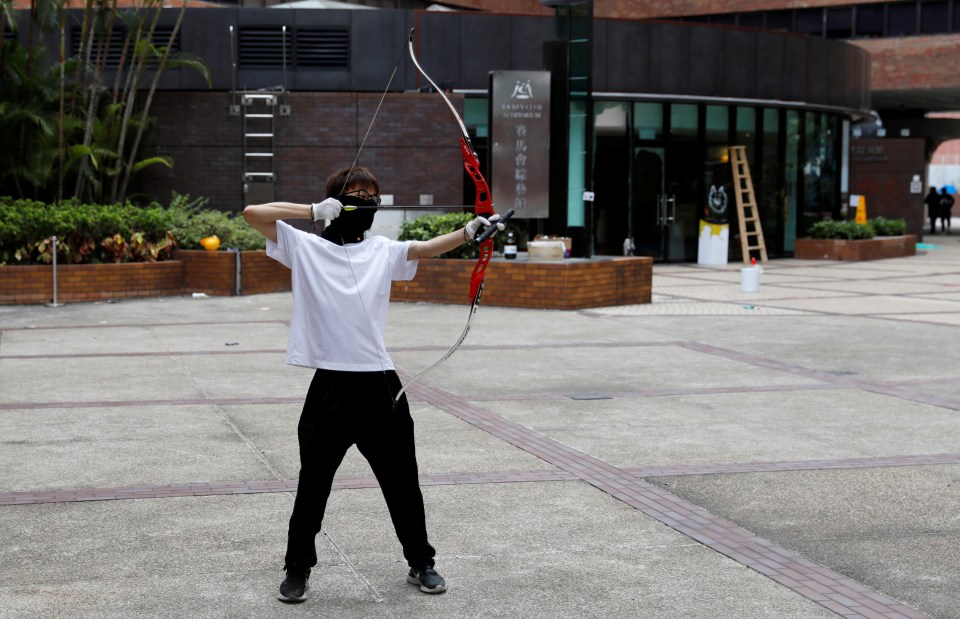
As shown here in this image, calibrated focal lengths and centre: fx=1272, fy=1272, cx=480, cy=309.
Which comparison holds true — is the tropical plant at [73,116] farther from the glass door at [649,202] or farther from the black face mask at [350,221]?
the black face mask at [350,221]

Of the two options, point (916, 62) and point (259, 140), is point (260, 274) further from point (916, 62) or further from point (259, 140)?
point (916, 62)

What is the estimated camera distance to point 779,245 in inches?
1207

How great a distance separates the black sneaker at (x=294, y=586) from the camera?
16.9 ft

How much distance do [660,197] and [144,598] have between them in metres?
23.8

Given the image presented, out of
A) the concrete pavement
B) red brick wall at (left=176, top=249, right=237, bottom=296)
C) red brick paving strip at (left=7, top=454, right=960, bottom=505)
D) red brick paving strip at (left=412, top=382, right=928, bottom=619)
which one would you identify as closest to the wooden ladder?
red brick wall at (left=176, top=249, right=237, bottom=296)

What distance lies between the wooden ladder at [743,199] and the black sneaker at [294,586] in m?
24.5

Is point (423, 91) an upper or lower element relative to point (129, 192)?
upper

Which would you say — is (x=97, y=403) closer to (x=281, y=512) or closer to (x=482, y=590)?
(x=281, y=512)

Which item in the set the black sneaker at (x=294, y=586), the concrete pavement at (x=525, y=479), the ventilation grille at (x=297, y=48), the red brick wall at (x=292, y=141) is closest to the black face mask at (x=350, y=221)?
the black sneaker at (x=294, y=586)

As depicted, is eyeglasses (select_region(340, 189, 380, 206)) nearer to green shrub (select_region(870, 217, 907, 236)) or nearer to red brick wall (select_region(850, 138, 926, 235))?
green shrub (select_region(870, 217, 907, 236))

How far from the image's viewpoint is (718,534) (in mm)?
6254

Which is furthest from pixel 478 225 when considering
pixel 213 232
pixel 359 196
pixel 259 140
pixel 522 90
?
pixel 259 140

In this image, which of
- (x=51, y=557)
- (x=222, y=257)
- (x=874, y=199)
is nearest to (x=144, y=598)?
(x=51, y=557)

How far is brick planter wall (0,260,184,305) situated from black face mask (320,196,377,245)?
45.8ft
